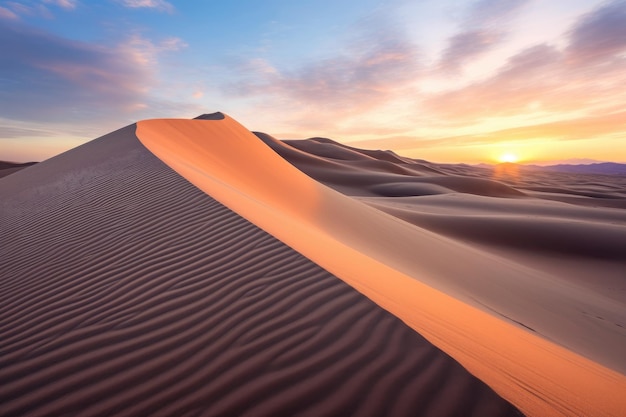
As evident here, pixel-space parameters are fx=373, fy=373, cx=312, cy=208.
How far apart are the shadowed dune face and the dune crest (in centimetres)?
23

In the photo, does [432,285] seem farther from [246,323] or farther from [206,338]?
[206,338]

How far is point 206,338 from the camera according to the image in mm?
2111

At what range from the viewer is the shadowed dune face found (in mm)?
1691

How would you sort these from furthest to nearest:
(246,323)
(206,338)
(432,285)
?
(432,285) < (246,323) < (206,338)

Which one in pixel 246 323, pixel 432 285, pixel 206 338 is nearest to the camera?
pixel 206 338

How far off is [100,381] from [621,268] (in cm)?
1080

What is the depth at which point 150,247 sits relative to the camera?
11.9 feet

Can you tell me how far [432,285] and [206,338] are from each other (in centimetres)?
321

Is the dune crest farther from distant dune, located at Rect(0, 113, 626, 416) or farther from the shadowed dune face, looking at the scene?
the shadowed dune face

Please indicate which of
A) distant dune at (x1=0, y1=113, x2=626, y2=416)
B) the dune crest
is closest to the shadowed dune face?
distant dune at (x1=0, y1=113, x2=626, y2=416)

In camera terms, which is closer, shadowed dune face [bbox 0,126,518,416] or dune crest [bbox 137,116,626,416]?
shadowed dune face [bbox 0,126,518,416]

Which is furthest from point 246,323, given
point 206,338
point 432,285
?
point 432,285

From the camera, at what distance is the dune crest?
1.97 meters

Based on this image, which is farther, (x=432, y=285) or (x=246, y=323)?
(x=432, y=285)
